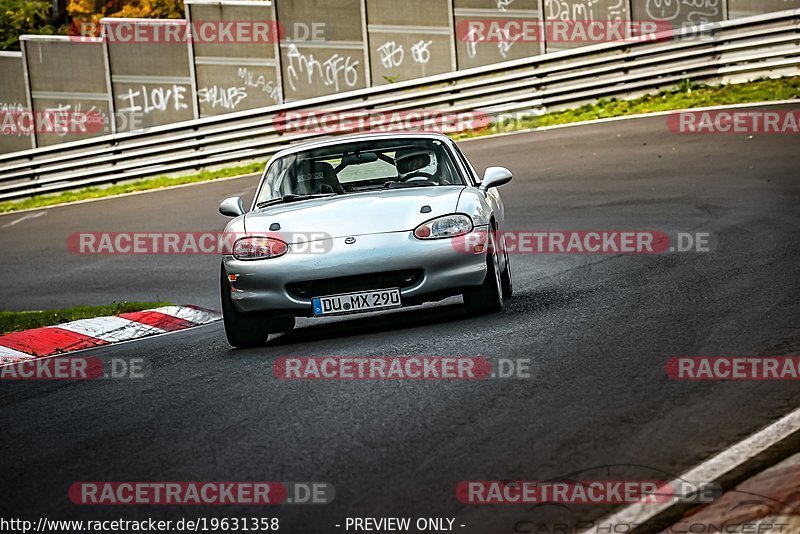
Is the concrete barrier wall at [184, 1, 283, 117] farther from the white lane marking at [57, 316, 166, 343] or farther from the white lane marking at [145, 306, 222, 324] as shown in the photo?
the white lane marking at [57, 316, 166, 343]

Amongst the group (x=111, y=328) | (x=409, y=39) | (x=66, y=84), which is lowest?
(x=111, y=328)

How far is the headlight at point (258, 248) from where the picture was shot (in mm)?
8719

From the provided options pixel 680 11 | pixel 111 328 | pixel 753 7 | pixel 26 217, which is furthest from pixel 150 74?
pixel 111 328

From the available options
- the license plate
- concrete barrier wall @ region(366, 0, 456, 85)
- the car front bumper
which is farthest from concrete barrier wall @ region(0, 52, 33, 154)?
the license plate

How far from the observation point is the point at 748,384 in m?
6.13

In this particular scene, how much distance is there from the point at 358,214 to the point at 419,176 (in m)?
1.23

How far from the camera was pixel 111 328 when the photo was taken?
1158 cm

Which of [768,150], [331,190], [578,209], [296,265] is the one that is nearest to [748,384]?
[296,265]

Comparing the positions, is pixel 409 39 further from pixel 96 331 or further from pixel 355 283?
pixel 355 283

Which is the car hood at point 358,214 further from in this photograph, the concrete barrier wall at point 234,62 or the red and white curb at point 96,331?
the concrete barrier wall at point 234,62

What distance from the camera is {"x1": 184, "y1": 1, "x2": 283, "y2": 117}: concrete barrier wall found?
2692 cm

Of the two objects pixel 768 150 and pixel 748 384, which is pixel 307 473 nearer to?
pixel 748 384

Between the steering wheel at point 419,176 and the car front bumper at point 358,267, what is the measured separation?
1.30 m

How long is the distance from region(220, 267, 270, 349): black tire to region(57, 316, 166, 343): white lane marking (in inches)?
102
